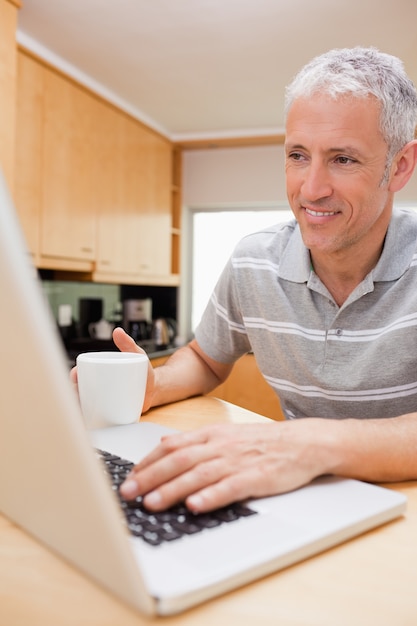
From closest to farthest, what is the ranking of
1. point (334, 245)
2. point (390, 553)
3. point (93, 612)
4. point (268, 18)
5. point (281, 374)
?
1. point (93, 612)
2. point (390, 553)
3. point (334, 245)
4. point (281, 374)
5. point (268, 18)

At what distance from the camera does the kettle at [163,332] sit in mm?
4788

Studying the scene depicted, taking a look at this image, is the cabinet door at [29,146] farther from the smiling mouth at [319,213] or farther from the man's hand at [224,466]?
the man's hand at [224,466]

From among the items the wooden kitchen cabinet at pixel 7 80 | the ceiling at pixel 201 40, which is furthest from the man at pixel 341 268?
the ceiling at pixel 201 40

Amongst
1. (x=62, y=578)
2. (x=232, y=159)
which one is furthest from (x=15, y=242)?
(x=232, y=159)

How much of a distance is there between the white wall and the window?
0.52ft

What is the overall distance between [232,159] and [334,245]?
4.09 meters

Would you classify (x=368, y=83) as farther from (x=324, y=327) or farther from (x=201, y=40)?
(x=201, y=40)

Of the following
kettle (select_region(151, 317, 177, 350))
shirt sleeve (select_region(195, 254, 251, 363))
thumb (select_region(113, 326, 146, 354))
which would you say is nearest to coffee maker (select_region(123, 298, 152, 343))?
kettle (select_region(151, 317, 177, 350))

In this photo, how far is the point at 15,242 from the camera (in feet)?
0.99

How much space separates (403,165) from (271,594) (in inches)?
42.2

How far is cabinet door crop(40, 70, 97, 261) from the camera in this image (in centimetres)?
335

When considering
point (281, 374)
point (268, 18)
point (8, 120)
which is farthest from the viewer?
point (268, 18)

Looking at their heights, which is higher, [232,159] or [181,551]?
[232,159]

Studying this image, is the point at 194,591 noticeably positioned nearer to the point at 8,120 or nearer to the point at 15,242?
the point at 15,242
